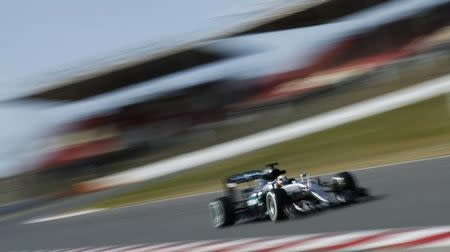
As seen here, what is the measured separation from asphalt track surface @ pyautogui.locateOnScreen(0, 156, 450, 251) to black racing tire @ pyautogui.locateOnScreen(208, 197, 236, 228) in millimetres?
102

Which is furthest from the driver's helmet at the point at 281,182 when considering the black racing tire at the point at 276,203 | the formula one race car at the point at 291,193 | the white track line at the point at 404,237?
the white track line at the point at 404,237

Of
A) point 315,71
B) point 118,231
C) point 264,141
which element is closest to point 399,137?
point 264,141

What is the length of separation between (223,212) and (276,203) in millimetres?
979

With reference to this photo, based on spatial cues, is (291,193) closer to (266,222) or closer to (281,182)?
(281,182)

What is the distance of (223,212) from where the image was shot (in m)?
7.91

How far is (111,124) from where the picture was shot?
105ft

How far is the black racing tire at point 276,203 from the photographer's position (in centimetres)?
691

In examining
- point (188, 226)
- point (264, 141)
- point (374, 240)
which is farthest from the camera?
point (264, 141)

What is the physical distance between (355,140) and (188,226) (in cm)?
793

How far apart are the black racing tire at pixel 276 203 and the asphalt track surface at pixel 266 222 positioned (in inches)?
3.6

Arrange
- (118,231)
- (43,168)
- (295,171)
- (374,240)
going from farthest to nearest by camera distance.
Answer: (43,168), (295,171), (118,231), (374,240)

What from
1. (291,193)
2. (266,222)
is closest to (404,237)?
(291,193)

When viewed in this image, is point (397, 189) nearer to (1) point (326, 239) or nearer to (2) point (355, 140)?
(1) point (326, 239)

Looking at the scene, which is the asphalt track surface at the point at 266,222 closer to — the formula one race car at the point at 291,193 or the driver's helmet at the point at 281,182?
the formula one race car at the point at 291,193
